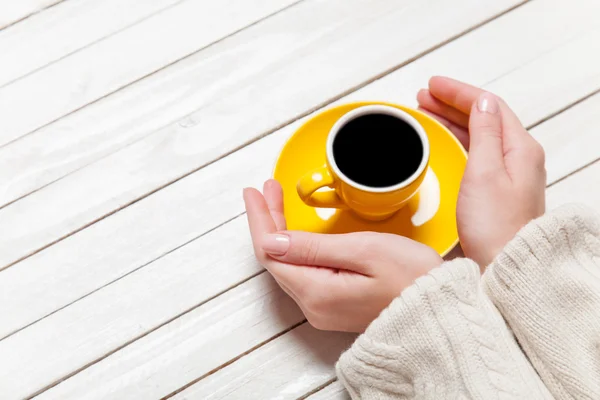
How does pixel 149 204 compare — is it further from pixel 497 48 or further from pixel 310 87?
pixel 497 48

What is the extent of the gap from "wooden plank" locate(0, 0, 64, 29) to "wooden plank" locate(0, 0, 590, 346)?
314mm

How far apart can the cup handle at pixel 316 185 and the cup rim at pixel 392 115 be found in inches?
0.7

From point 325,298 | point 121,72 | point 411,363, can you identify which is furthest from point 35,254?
point 411,363

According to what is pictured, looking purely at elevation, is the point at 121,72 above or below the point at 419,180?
above

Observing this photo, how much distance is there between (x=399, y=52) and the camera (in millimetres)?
837

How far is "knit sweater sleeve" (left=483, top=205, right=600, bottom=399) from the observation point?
0.56 meters

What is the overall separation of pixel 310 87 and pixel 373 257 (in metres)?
0.32

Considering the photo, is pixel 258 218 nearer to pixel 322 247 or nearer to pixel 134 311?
pixel 322 247

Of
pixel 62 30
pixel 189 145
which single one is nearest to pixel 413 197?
pixel 189 145

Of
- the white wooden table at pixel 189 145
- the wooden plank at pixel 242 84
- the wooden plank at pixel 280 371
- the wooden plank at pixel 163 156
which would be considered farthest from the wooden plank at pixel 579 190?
the wooden plank at pixel 280 371

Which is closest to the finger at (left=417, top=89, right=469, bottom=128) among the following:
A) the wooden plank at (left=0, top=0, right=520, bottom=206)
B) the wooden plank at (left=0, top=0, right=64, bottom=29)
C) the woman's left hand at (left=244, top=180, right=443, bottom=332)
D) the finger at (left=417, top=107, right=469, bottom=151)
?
the finger at (left=417, top=107, right=469, bottom=151)

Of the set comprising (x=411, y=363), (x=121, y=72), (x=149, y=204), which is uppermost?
(x=121, y=72)

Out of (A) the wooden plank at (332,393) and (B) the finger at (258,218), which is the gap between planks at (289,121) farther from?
(A) the wooden plank at (332,393)

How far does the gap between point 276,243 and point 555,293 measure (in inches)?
11.7
